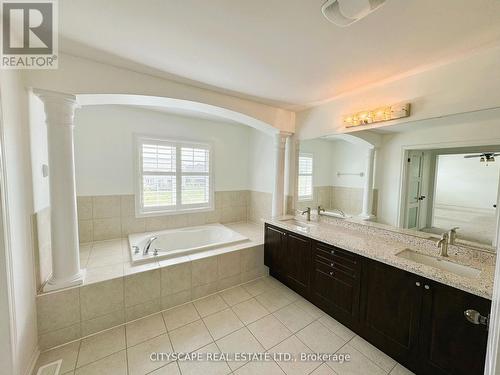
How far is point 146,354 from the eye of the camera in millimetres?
1688

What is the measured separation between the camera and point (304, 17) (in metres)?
1.26

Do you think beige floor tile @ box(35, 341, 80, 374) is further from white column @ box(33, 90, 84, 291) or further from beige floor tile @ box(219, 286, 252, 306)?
beige floor tile @ box(219, 286, 252, 306)

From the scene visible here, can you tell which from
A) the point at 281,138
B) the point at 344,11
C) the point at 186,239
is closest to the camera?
the point at 344,11

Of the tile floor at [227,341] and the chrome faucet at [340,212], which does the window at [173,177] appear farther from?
the chrome faucet at [340,212]

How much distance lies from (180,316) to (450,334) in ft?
7.36

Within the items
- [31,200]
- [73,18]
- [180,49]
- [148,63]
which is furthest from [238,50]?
[31,200]

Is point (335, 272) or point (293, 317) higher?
point (335, 272)

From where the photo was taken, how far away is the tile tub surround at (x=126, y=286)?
5.81 ft

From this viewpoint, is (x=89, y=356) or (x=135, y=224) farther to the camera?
(x=135, y=224)

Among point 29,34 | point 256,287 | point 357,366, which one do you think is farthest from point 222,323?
point 29,34

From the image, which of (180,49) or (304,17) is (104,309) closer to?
(180,49)

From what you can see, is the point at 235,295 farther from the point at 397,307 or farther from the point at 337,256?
the point at 397,307

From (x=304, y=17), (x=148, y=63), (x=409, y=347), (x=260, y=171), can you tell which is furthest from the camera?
(x=260, y=171)

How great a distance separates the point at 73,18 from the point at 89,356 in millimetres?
2507
